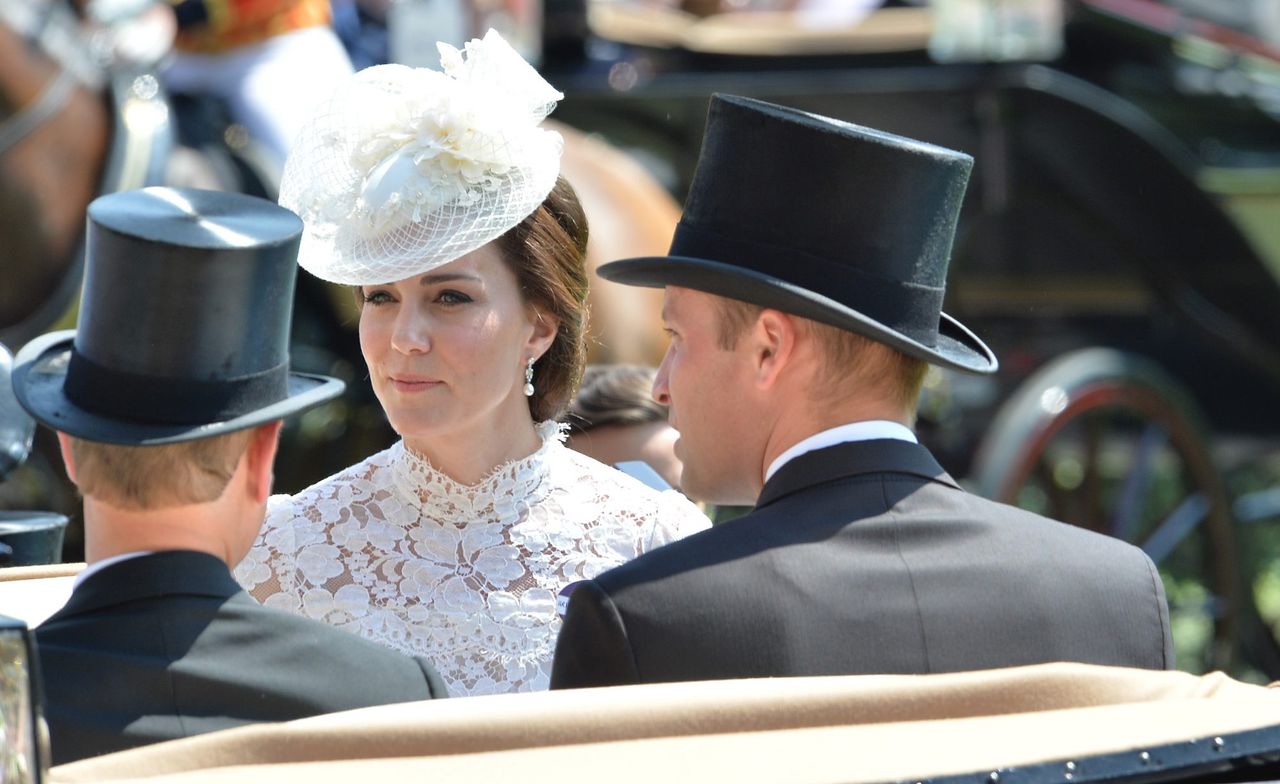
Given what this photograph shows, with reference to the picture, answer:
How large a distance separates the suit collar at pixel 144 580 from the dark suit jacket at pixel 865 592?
36 centimetres

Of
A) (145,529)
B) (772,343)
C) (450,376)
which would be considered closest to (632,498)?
(450,376)

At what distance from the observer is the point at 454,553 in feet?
8.21

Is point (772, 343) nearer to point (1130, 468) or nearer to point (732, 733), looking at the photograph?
point (732, 733)

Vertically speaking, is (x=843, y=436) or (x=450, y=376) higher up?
(x=843, y=436)

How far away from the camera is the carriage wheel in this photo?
5.49 m

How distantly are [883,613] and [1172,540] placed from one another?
14.2ft

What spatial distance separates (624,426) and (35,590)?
4.47 feet

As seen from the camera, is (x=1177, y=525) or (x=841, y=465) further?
(x=1177, y=525)

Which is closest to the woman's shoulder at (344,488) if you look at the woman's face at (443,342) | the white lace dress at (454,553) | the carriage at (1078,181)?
the white lace dress at (454,553)

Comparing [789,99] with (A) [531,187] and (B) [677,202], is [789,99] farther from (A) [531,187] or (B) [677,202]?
(A) [531,187]

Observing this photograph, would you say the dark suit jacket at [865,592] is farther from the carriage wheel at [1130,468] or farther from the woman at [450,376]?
the carriage wheel at [1130,468]

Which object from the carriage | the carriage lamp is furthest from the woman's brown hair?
the carriage

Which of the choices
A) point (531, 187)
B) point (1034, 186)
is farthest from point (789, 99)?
point (531, 187)

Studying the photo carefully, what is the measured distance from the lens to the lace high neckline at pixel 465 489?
8.30 ft
